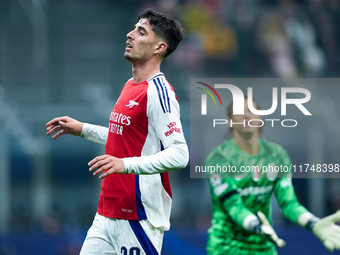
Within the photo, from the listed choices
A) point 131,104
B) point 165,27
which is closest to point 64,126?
point 131,104

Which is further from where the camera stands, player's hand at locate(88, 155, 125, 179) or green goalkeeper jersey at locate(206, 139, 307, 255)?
green goalkeeper jersey at locate(206, 139, 307, 255)

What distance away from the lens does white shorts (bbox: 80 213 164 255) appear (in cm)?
419

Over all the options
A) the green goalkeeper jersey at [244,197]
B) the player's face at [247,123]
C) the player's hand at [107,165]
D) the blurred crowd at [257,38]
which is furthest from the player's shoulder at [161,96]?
the blurred crowd at [257,38]

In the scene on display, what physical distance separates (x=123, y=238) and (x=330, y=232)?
1.56 meters

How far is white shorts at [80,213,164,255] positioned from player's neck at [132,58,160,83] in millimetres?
1010

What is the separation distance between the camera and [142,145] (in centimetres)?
424

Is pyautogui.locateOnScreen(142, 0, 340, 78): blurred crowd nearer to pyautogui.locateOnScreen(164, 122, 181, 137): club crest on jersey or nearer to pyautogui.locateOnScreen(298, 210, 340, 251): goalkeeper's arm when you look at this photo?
pyautogui.locateOnScreen(298, 210, 340, 251): goalkeeper's arm

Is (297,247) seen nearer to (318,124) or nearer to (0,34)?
(318,124)

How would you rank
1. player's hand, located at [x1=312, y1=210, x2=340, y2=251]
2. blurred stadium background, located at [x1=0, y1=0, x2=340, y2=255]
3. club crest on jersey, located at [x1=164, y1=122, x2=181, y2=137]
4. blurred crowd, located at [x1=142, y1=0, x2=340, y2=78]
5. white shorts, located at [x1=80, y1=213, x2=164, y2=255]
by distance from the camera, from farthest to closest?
blurred crowd, located at [x1=142, y1=0, x2=340, y2=78], blurred stadium background, located at [x1=0, y1=0, x2=340, y2=255], player's hand, located at [x1=312, y1=210, x2=340, y2=251], white shorts, located at [x1=80, y1=213, x2=164, y2=255], club crest on jersey, located at [x1=164, y1=122, x2=181, y2=137]

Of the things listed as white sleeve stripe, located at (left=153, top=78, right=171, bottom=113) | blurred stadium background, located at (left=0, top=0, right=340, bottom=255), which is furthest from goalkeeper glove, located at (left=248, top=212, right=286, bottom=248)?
blurred stadium background, located at (left=0, top=0, right=340, bottom=255)

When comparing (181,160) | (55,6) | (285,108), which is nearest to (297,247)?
(285,108)

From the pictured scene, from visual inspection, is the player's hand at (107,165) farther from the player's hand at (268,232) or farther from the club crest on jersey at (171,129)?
the player's hand at (268,232)

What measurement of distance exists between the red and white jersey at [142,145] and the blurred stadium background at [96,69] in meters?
6.81

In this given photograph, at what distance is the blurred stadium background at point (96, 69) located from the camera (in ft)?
38.2
